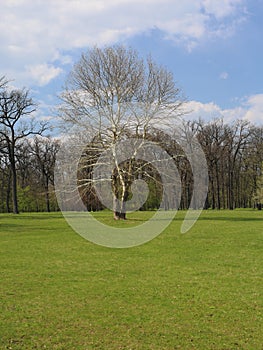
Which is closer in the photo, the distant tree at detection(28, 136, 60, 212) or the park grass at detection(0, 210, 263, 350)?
the park grass at detection(0, 210, 263, 350)

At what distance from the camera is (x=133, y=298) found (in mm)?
8539

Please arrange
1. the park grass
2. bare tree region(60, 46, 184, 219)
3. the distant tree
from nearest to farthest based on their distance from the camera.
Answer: the park grass, bare tree region(60, 46, 184, 219), the distant tree

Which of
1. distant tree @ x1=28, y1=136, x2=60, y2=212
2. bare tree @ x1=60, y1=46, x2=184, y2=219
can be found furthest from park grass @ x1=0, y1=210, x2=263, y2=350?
distant tree @ x1=28, y1=136, x2=60, y2=212

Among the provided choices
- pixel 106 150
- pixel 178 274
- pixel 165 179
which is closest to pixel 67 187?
pixel 106 150

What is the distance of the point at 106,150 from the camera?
26609 mm

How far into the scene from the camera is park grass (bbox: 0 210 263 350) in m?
6.25

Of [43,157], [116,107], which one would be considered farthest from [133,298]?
[43,157]

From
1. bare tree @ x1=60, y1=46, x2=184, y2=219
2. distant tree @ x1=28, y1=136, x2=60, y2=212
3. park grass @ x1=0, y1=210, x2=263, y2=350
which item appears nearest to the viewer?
park grass @ x1=0, y1=210, x2=263, y2=350

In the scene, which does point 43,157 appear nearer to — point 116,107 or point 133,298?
point 116,107

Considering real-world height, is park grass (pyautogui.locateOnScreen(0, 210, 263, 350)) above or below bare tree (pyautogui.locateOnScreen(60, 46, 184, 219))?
below

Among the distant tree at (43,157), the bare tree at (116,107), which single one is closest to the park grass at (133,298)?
the bare tree at (116,107)

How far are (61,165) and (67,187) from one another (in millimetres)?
1555

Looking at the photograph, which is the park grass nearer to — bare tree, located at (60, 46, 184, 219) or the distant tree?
bare tree, located at (60, 46, 184, 219)

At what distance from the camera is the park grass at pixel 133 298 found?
625 centimetres
